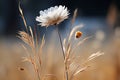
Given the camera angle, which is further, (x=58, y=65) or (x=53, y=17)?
(x=58, y=65)

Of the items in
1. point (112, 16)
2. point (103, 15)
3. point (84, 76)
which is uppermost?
point (103, 15)

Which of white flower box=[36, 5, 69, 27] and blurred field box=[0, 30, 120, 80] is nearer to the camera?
white flower box=[36, 5, 69, 27]

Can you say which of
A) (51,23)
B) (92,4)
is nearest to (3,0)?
(92,4)

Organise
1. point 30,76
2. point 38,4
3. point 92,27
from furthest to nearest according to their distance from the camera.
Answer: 1. point 38,4
2. point 92,27
3. point 30,76

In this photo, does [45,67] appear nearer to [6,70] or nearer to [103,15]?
[6,70]

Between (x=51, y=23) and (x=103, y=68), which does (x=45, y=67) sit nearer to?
(x=103, y=68)

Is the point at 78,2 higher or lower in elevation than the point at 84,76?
higher

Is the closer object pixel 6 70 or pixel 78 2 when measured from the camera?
pixel 6 70

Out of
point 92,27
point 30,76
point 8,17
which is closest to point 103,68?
point 30,76

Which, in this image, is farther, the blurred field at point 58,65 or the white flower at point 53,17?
the blurred field at point 58,65

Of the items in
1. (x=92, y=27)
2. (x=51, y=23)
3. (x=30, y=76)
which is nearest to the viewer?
(x=51, y=23)
